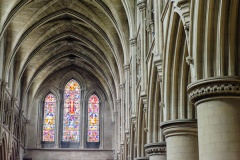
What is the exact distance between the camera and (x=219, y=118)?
9555mm

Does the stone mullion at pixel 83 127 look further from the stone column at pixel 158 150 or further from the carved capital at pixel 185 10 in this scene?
the carved capital at pixel 185 10

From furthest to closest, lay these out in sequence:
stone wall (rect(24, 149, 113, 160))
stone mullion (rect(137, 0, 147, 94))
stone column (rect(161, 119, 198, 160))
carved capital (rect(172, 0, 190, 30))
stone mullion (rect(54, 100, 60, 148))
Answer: stone mullion (rect(54, 100, 60, 148)), stone wall (rect(24, 149, 113, 160)), stone mullion (rect(137, 0, 147, 94)), stone column (rect(161, 119, 198, 160)), carved capital (rect(172, 0, 190, 30))

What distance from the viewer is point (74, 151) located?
45125 millimetres

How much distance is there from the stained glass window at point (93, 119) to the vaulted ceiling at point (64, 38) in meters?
2.13

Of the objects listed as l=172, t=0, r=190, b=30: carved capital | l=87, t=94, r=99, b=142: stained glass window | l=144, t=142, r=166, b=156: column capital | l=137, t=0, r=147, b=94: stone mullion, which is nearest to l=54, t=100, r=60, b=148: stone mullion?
l=87, t=94, r=99, b=142: stained glass window

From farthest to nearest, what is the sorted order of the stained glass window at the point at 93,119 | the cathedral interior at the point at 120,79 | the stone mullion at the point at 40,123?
the stained glass window at the point at 93,119 < the stone mullion at the point at 40,123 < the cathedral interior at the point at 120,79

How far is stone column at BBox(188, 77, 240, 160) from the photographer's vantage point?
30.7 ft

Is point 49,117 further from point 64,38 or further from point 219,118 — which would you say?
point 219,118

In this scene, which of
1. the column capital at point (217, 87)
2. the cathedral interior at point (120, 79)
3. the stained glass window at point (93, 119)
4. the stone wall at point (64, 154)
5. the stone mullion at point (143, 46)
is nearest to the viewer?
the column capital at point (217, 87)

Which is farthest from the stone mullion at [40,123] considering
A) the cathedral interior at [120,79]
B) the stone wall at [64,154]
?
the stone wall at [64,154]

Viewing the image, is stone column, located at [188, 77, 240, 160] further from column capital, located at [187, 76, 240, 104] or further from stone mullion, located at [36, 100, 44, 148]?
stone mullion, located at [36, 100, 44, 148]

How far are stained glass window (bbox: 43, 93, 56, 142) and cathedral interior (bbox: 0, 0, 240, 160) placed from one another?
0.10 m

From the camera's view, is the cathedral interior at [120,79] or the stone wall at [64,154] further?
the stone wall at [64,154]

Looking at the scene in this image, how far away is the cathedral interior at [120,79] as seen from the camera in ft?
33.1
